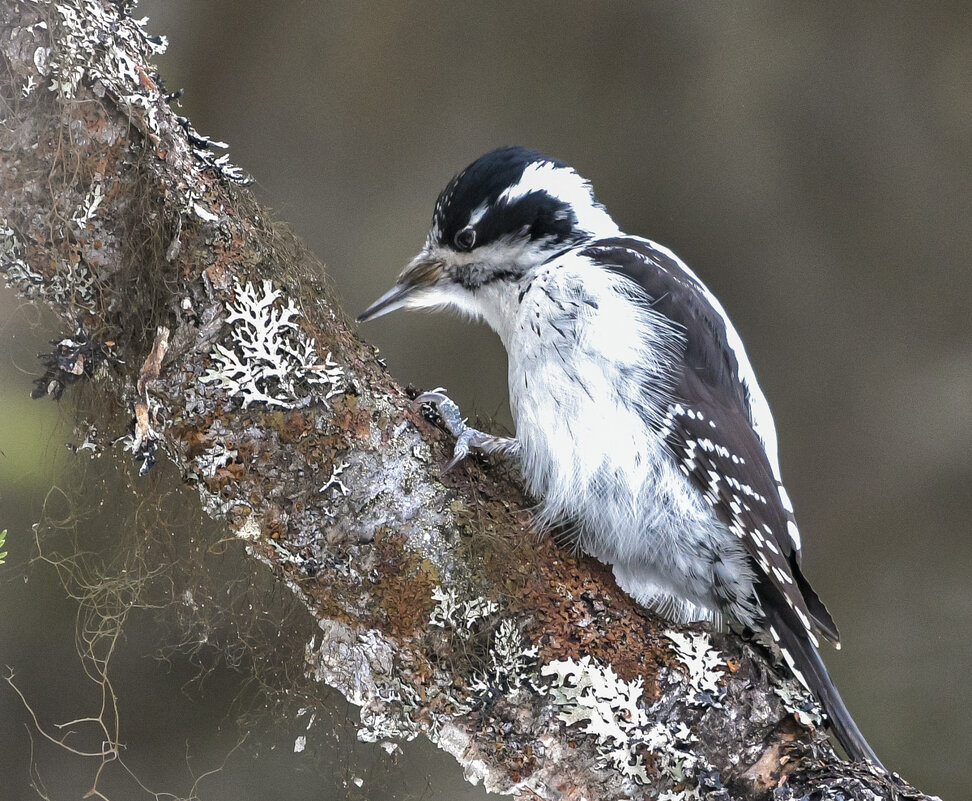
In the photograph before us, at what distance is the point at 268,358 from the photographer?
3.30 feet

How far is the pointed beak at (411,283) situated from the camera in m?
1.44

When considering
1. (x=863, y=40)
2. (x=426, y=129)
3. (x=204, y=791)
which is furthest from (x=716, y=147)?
(x=204, y=791)

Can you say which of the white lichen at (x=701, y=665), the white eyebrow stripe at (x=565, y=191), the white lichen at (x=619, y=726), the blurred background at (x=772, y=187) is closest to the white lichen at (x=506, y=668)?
the white lichen at (x=619, y=726)

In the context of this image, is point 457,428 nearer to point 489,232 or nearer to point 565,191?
point 489,232

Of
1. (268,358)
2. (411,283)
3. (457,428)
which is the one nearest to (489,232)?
(411,283)

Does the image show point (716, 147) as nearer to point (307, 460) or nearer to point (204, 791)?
point (307, 460)

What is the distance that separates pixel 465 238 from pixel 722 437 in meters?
0.51

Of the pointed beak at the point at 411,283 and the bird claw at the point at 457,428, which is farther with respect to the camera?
the pointed beak at the point at 411,283

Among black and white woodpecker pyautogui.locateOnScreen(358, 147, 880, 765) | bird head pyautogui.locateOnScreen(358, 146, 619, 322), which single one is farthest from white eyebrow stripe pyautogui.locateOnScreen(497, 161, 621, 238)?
black and white woodpecker pyautogui.locateOnScreen(358, 147, 880, 765)

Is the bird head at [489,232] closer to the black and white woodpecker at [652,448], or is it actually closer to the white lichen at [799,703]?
the black and white woodpecker at [652,448]

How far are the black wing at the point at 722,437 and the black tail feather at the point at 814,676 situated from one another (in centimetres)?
2

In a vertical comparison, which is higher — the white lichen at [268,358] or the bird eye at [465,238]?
the bird eye at [465,238]

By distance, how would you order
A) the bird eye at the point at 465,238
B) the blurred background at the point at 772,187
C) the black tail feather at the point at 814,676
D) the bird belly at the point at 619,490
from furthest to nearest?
the blurred background at the point at 772,187 < the bird eye at the point at 465,238 < the bird belly at the point at 619,490 < the black tail feather at the point at 814,676

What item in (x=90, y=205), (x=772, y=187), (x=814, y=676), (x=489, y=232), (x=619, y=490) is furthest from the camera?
(x=772, y=187)
